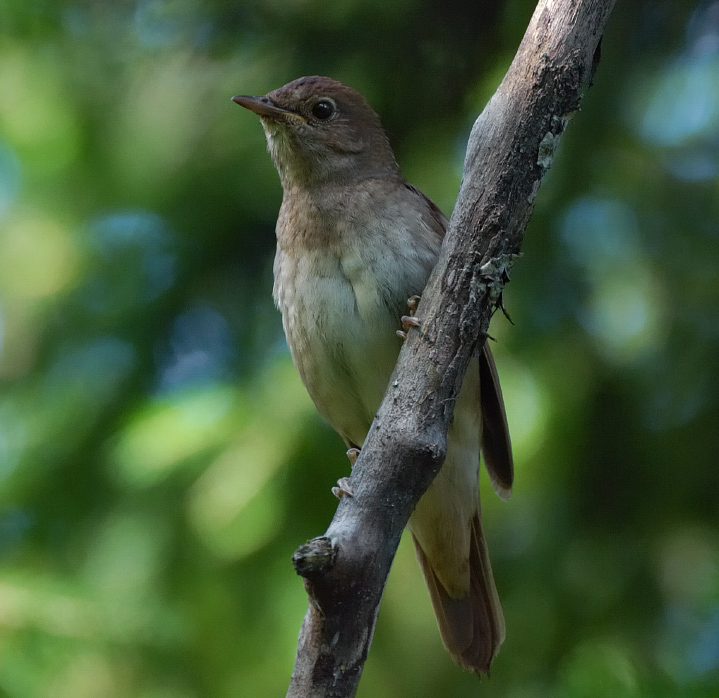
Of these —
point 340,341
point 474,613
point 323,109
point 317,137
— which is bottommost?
point 474,613

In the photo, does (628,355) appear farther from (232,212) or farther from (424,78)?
(232,212)

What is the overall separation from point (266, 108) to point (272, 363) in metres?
0.97

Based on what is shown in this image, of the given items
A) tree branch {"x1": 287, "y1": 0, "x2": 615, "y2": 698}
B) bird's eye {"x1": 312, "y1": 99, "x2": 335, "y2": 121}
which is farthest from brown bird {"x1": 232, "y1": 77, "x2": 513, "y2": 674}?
tree branch {"x1": 287, "y1": 0, "x2": 615, "y2": 698}

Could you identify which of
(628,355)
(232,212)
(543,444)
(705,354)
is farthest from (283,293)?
(705,354)

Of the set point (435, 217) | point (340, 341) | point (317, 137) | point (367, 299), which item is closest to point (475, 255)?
point (367, 299)

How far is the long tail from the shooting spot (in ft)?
10.7

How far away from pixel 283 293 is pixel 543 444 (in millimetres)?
1125

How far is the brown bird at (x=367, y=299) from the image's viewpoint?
2.83m

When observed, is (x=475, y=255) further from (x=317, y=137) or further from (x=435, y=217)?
(x=317, y=137)

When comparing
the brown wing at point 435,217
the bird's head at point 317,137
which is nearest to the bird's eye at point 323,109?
the bird's head at point 317,137

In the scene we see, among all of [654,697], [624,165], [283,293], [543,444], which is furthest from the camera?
[624,165]

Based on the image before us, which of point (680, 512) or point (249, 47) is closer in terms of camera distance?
point (680, 512)

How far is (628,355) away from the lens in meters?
3.40

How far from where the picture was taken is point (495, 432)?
3107 mm
